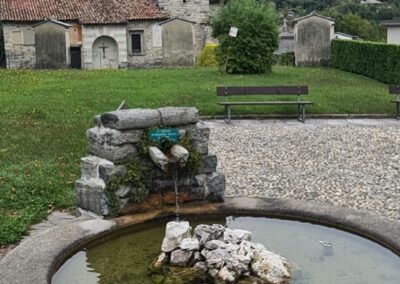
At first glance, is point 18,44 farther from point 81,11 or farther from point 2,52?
point 81,11

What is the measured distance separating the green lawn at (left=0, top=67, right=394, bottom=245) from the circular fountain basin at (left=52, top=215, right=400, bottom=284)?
1.12 m

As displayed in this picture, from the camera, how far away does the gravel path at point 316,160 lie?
26.2ft

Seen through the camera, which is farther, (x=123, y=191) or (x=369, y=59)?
(x=369, y=59)

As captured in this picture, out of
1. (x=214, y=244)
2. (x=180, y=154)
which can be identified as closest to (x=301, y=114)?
(x=180, y=154)

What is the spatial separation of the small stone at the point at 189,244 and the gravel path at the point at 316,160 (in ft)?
9.50

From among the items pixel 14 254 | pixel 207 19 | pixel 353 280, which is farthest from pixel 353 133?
pixel 207 19

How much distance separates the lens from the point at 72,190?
7.73 meters

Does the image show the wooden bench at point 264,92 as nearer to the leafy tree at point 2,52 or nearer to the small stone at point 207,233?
the small stone at point 207,233

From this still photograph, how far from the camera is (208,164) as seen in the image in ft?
21.8

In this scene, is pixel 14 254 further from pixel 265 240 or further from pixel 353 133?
pixel 353 133

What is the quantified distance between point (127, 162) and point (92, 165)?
0.39 meters

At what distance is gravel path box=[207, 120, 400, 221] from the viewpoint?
7984mm

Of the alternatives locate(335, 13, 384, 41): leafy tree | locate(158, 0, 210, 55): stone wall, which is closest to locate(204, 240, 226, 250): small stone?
locate(158, 0, 210, 55): stone wall

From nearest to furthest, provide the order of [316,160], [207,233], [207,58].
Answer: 1. [207,233]
2. [316,160]
3. [207,58]
